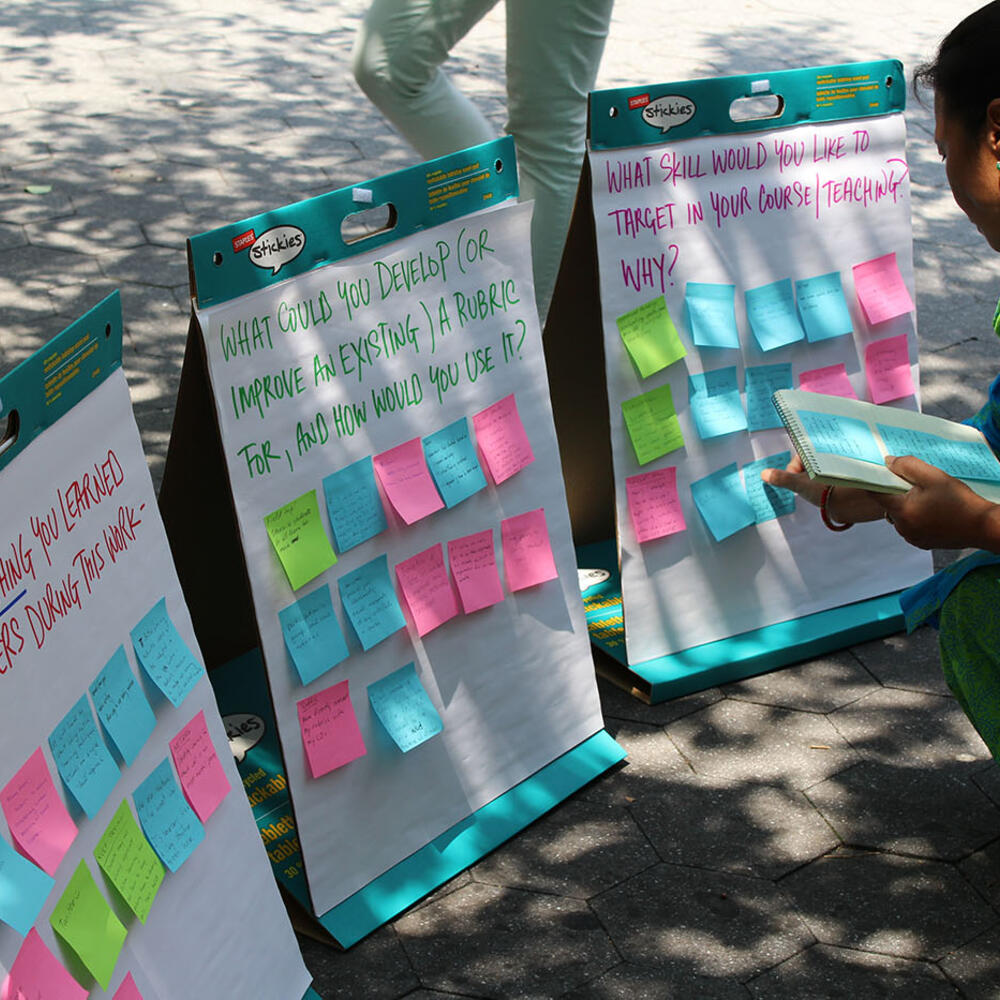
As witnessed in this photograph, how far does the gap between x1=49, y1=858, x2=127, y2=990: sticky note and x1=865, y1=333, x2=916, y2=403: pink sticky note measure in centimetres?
210

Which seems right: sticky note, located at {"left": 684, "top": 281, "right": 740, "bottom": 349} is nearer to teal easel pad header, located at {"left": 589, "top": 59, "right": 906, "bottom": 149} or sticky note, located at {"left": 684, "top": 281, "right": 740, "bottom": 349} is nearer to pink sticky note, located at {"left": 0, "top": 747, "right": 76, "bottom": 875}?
teal easel pad header, located at {"left": 589, "top": 59, "right": 906, "bottom": 149}

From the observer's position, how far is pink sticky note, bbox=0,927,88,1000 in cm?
163

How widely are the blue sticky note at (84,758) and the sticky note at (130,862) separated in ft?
0.19

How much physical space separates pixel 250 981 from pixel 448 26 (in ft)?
7.78

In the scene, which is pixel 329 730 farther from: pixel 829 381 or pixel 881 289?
pixel 881 289

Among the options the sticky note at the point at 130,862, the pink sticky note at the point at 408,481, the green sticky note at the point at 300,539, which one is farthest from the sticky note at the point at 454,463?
the sticky note at the point at 130,862

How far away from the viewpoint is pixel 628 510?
2.99 meters

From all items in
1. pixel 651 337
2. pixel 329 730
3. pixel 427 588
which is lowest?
pixel 329 730

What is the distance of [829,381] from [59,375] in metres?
1.92

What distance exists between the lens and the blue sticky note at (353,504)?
7.80 feet

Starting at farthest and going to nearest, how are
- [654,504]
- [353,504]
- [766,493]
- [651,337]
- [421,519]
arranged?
[766,493], [654,504], [651,337], [421,519], [353,504]

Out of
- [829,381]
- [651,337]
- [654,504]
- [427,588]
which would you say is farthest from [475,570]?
[829,381]

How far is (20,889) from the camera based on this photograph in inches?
63.6

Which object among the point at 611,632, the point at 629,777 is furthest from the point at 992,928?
the point at 611,632
